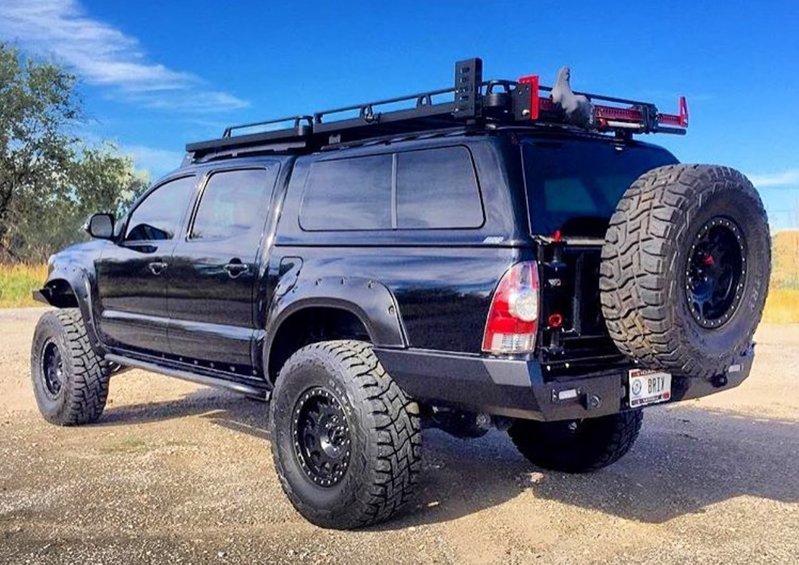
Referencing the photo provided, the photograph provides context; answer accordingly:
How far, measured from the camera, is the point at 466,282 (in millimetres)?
3645

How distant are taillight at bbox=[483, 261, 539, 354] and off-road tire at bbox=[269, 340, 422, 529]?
652 mm

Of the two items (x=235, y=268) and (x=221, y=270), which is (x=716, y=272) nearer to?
(x=235, y=268)

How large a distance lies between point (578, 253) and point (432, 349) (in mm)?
790

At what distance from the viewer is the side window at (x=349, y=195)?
4.27 metres

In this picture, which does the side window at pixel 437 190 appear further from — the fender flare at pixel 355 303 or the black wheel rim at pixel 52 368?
the black wheel rim at pixel 52 368

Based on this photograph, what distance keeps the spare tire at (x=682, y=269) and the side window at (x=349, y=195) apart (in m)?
1.20

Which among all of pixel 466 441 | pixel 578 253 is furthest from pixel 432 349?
pixel 466 441

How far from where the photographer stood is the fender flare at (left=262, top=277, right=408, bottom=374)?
3898 millimetres

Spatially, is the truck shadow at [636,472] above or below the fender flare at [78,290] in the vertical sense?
below

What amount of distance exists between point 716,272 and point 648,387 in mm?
633

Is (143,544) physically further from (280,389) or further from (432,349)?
(432,349)

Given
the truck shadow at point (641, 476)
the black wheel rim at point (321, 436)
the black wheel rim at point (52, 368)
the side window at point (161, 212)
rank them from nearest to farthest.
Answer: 1. the black wheel rim at point (321, 436)
2. the truck shadow at point (641, 476)
3. the side window at point (161, 212)
4. the black wheel rim at point (52, 368)

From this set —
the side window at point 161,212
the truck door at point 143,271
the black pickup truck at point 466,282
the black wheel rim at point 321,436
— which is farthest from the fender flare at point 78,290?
the black wheel rim at point 321,436

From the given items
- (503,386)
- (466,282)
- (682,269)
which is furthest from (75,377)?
(682,269)
